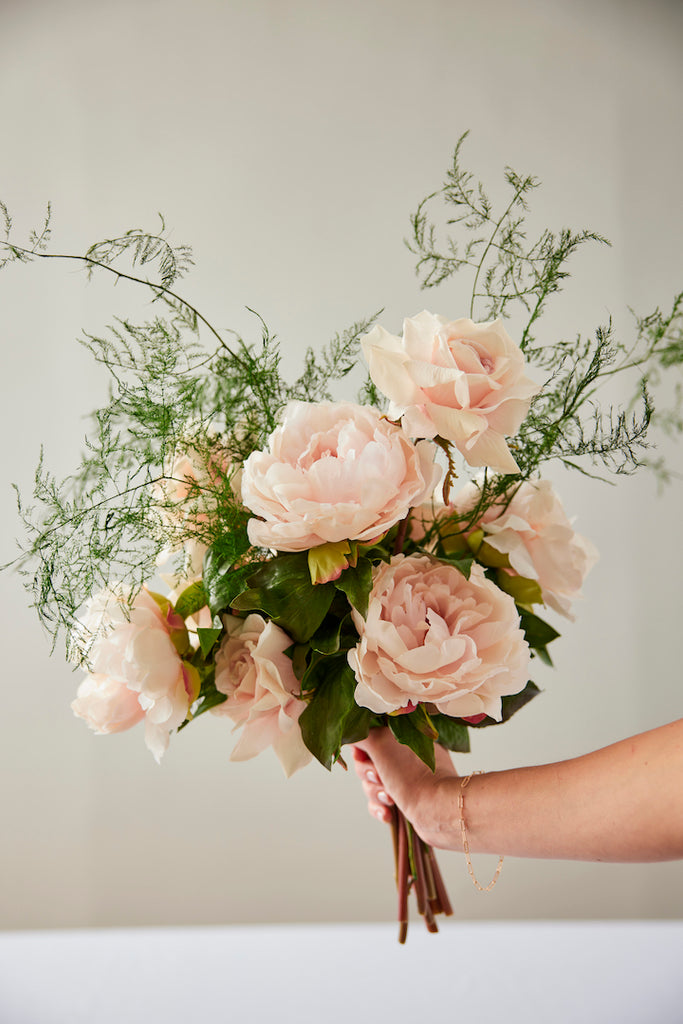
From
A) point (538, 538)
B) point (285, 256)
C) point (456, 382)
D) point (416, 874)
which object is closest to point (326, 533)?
point (456, 382)

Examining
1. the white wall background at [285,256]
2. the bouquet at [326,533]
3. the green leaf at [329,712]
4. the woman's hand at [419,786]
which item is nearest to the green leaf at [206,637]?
the bouquet at [326,533]

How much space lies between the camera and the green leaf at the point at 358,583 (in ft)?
1.97

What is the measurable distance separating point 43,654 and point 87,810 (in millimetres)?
382

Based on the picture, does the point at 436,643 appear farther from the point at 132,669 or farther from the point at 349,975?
the point at 349,975

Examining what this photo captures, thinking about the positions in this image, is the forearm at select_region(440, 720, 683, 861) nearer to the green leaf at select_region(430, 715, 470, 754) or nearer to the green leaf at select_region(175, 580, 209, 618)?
the green leaf at select_region(430, 715, 470, 754)

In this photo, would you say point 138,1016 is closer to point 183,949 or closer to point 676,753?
point 183,949

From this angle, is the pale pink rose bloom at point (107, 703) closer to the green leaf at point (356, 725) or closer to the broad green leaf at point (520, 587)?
the green leaf at point (356, 725)

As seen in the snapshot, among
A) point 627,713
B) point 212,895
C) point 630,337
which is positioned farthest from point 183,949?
point 630,337

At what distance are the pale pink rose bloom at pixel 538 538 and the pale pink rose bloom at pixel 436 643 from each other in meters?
0.10

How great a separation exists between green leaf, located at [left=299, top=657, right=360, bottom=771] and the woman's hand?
111mm

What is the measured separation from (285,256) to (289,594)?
4.44 feet

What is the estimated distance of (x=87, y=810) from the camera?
1816mm

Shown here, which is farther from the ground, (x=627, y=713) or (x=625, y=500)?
(x=625, y=500)

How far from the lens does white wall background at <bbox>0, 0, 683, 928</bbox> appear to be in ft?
5.93
